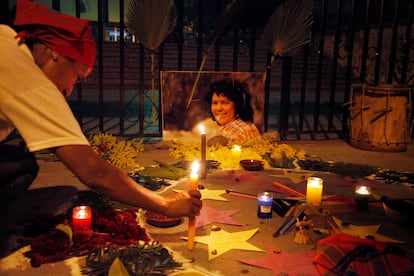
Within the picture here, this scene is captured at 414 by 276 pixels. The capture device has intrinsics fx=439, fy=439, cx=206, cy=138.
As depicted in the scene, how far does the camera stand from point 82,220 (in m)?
3.19

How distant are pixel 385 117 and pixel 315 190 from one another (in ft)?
10.6

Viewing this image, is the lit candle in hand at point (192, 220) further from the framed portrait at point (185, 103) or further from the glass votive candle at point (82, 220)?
the framed portrait at point (185, 103)

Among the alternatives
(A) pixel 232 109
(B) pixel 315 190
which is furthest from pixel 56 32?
(A) pixel 232 109

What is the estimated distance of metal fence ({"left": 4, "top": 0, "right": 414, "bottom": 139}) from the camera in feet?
21.7

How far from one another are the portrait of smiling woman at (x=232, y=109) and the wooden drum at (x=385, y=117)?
158cm

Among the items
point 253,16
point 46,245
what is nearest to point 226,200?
point 46,245

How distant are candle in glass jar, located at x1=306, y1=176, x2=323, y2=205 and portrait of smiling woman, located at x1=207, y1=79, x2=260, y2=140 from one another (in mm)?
2823

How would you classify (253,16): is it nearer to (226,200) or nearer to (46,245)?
(226,200)

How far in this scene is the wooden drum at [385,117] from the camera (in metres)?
6.28

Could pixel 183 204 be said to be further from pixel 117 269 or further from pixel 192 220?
pixel 117 269

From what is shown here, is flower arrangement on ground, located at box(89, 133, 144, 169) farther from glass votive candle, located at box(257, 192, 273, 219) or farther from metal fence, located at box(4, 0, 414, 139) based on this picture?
glass votive candle, located at box(257, 192, 273, 219)

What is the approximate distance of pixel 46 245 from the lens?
115 inches

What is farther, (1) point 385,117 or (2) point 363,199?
(1) point 385,117

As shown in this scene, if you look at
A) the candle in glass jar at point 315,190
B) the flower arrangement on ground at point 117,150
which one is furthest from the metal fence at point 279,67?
the candle in glass jar at point 315,190
